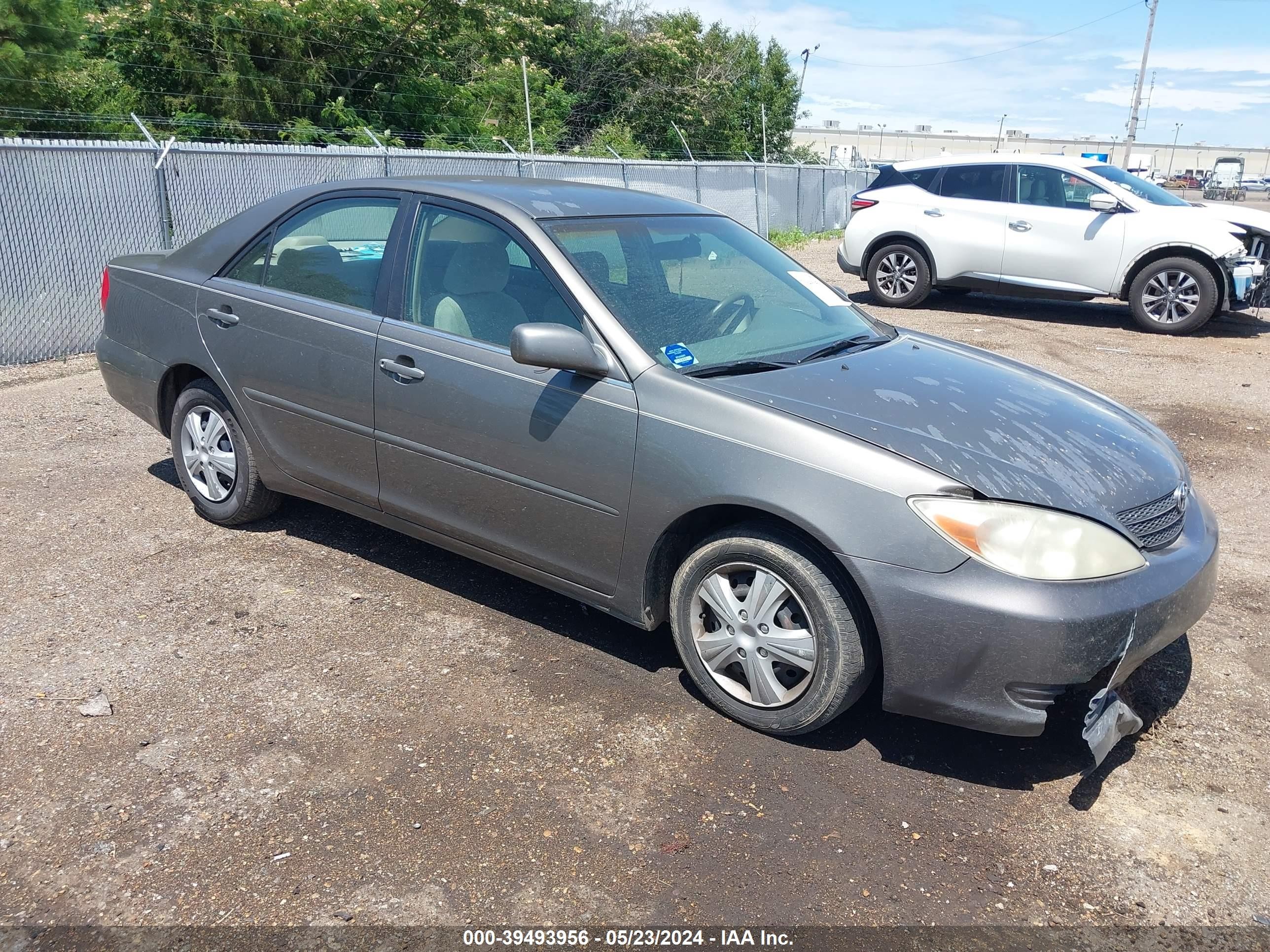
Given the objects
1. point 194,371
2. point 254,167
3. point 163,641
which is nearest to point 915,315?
point 254,167

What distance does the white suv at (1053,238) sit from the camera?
1076 centimetres

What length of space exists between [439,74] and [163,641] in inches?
840

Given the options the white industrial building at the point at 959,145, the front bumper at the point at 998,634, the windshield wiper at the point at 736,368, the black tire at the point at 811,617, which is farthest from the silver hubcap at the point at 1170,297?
the white industrial building at the point at 959,145

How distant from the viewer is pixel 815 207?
25688 mm

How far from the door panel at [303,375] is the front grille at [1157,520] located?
274 centimetres

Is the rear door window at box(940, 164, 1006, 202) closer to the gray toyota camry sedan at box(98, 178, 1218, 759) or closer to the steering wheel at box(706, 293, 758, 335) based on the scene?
the gray toyota camry sedan at box(98, 178, 1218, 759)

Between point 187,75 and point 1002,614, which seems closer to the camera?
point 1002,614

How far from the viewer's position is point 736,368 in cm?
361

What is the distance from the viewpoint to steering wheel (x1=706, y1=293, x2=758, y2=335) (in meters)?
3.88

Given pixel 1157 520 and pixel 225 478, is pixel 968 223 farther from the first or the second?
pixel 225 478

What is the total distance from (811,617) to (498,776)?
3.50 feet

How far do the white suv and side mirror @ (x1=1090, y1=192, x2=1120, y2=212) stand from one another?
0.5 inches

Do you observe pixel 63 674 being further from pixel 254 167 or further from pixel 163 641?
pixel 254 167

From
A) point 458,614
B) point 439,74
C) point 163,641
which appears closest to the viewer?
point 163,641
